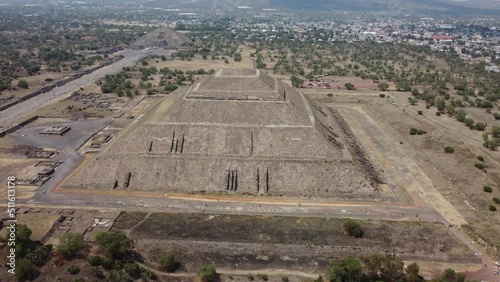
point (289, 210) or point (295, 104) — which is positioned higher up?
point (295, 104)

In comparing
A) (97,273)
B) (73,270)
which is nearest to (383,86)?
(97,273)

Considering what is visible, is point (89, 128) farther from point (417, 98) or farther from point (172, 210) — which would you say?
point (417, 98)

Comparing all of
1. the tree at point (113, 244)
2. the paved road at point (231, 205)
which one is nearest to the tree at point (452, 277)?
the paved road at point (231, 205)

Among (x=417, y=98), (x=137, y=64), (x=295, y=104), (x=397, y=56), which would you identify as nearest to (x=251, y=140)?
(x=295, y=104)

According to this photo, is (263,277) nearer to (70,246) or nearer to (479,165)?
(70,246)

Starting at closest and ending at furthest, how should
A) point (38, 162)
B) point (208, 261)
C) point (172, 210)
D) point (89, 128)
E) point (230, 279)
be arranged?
point (230, 279)
point (208, 261)
point (172, 210)
point (38, 162)
point (89, 128)

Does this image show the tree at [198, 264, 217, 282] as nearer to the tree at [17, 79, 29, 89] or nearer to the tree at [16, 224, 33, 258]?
the tree at [16, 224, 33, 258]

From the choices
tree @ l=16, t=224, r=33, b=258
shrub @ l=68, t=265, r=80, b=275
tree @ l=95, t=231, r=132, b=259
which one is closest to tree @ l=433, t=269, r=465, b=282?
tree @ l=95, t=231, r=132, b=259
